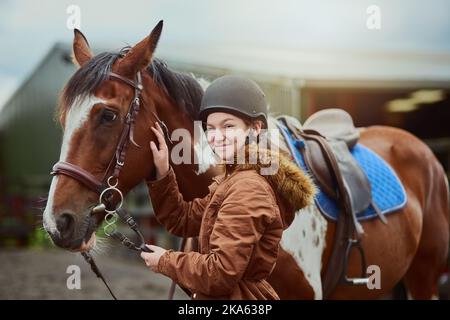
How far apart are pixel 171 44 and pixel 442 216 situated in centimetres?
506

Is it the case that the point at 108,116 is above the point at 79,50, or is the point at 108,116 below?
below

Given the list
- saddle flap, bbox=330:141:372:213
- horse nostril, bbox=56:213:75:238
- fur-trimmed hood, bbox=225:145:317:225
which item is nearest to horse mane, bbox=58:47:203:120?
horse nostril, bbox=56:213:75:238

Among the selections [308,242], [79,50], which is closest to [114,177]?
[79,50]

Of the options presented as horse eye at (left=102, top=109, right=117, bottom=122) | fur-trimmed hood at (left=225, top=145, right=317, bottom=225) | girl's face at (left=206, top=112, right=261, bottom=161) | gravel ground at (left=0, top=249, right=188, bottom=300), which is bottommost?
gravel ground at (left=0, top=249, right=188, bottom=300)

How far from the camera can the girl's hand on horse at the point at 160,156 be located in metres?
2.11

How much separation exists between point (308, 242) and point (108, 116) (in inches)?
46.3

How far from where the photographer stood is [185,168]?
237 centimetres

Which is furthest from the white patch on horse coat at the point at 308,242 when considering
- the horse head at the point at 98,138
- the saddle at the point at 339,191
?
the horse head at the point at 98,138

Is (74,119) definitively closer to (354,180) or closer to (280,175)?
(280,175)

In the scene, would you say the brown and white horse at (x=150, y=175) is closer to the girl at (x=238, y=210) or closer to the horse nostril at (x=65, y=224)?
the horse nostril at (x=65, y=224)

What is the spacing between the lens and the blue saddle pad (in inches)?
108

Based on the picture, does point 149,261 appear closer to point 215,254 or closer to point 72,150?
point 215,254

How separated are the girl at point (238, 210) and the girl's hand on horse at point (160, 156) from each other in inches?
12.3

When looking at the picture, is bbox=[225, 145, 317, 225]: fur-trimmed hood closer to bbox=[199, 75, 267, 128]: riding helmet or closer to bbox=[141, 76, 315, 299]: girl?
bbox=[141, 76, 315, 299]: girl
